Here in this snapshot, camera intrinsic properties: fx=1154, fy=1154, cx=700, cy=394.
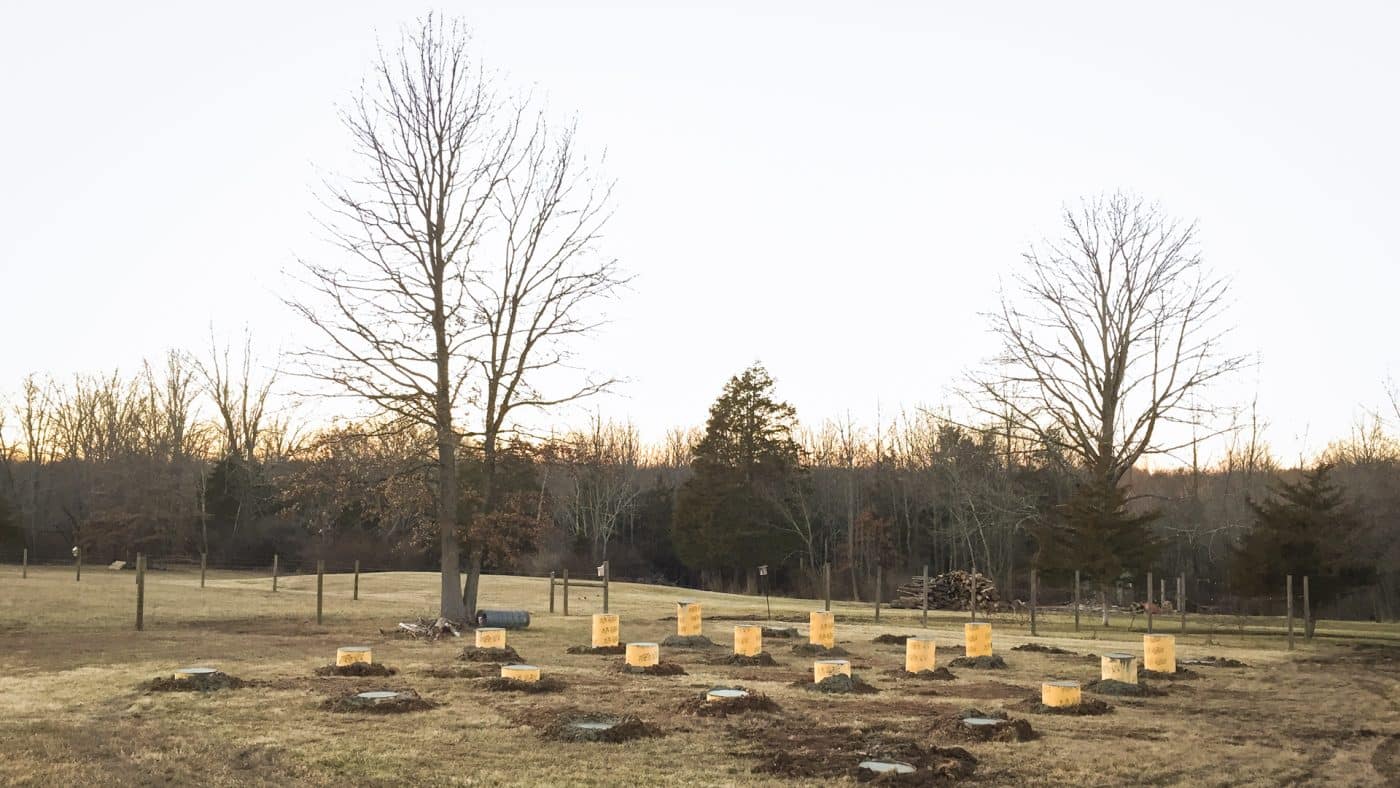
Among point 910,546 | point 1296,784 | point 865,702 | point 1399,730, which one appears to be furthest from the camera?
point 910,546

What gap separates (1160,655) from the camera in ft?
68.8

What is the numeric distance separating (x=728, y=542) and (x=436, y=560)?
1732cm

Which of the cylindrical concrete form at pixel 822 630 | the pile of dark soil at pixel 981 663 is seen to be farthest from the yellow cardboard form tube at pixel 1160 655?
the cylindrical concrete form at pixel 822 630

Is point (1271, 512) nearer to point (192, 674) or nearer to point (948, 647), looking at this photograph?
point (948, 647)

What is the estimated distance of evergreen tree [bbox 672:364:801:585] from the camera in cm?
6544

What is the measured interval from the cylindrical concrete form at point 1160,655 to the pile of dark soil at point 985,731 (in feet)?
27.2

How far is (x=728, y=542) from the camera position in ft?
213

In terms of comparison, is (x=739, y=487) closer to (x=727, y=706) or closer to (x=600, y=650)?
(x=600, y=650)

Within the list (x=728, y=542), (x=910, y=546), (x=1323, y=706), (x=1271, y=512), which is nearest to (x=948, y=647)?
(x=1323, y=706)

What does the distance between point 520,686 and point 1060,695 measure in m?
7.63

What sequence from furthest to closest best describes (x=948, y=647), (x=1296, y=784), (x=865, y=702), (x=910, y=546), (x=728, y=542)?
(x=910, y=546)
(x=728, y=542)
(x=948, y=647)
(x=865, y=702)
(x=1296, y=784)

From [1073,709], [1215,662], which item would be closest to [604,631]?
[1073,709]

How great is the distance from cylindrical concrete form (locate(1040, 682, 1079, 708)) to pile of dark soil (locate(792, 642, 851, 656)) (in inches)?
335

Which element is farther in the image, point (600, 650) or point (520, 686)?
point (600, 650)
